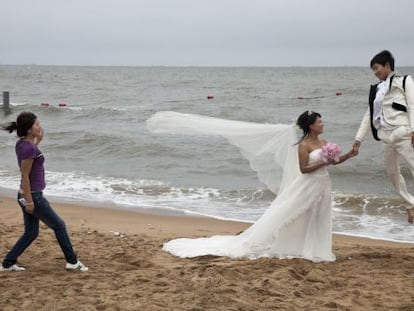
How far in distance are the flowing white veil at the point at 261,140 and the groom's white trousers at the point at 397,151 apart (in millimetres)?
1055

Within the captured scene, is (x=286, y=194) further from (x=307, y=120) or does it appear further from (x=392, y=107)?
(x=392, y=107)

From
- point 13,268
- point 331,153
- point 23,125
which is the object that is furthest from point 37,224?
point 331,153

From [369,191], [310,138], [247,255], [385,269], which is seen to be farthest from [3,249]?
[369,191]

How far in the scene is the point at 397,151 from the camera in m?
6.52

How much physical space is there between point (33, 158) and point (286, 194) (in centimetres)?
285

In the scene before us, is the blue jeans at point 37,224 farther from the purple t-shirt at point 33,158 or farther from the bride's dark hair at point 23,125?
the bride's dark hair at point 23,125

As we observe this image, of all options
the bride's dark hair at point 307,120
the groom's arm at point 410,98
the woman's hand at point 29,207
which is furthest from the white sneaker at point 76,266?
the groom's arm at point 410,98

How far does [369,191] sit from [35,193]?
31.4ft

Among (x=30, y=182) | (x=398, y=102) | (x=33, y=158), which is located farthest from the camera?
(x=398, y=102)

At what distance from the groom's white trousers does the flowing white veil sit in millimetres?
1055

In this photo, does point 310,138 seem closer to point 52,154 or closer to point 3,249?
point 3,249

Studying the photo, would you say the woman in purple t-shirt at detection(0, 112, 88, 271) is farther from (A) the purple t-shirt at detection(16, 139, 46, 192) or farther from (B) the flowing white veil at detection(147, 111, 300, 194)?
(B) the flowing white veil at detection(147, 111, 300, 194)

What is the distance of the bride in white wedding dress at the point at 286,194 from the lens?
665 cm

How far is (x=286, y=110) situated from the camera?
116 feet
